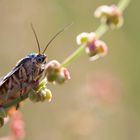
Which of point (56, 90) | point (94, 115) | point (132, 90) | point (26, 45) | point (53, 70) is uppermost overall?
point (26, 45)

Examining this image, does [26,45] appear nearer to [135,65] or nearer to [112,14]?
[135,65]

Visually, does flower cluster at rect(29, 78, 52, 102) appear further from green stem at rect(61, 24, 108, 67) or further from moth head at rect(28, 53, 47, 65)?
moth head at rect(28, 53, 47, 65)

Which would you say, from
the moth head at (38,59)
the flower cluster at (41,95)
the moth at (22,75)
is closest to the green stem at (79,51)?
the flower cluster at (41,95)

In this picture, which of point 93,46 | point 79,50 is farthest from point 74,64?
point 79,50

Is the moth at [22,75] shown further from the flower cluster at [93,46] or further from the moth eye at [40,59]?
the flower cluster at [93,46]

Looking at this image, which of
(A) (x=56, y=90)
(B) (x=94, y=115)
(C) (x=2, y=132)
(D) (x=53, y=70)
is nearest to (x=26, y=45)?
(A) (x=56, y=90)

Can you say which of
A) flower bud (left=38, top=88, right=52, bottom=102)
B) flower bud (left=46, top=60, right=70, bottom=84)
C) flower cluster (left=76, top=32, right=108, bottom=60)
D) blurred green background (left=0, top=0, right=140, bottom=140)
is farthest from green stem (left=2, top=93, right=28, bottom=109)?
blurred green background (left=0, top=0, right=140, bottom=140)
